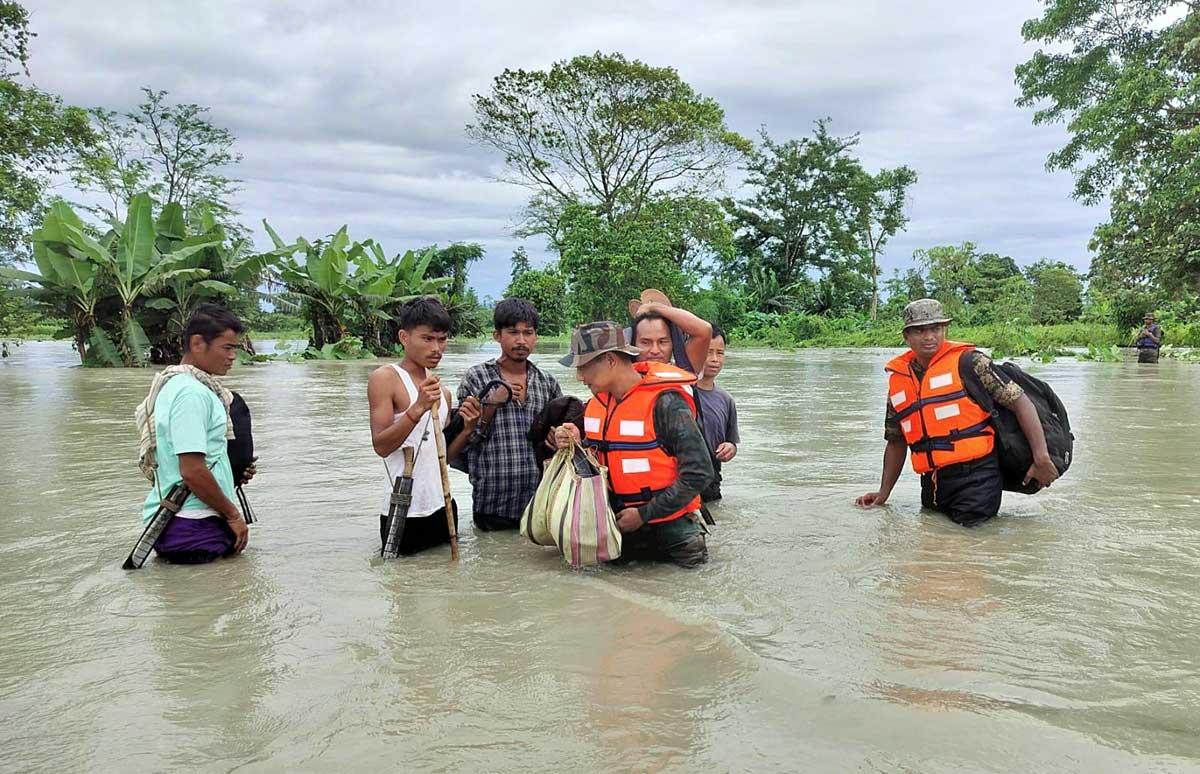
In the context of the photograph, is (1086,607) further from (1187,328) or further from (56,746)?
(1187,328)

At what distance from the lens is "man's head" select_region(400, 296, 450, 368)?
14.0 feet

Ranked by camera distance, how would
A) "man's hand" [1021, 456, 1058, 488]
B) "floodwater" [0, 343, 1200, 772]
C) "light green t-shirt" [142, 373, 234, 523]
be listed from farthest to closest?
"man's hand" [1021, 456, 1058, 488]
"light green t-shirt" [142, 373, 234, 523]
"floodwater" [0, 343, 1200, 772]

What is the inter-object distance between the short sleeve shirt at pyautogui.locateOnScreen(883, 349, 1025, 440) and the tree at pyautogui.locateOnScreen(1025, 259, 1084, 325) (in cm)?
4404

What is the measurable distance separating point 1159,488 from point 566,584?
4595 millimetres

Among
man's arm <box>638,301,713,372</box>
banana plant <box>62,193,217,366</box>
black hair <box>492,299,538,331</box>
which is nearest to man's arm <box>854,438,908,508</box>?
man's arm <box>638,301,713,372</box>

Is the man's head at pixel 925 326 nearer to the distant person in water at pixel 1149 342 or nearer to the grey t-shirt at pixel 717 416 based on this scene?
the grey t-shirt at pixel 717 416

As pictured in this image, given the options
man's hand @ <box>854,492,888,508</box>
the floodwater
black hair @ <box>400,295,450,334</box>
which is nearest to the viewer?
the floodwater

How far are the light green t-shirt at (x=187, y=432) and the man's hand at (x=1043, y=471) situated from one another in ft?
14.2

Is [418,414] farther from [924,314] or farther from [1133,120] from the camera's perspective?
[1133,120]

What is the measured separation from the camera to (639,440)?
4039 millimetres

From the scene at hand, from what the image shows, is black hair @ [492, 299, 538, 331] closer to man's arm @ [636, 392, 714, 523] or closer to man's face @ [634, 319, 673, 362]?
man's face @ [634, 319, 673, 362]

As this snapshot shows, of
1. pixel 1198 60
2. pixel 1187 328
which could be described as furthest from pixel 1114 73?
pixel 1187 328

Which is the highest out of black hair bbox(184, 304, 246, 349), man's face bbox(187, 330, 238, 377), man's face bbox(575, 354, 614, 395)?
black hair bbox(184, 304, 246, 349)

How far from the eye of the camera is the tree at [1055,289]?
45.9 m
